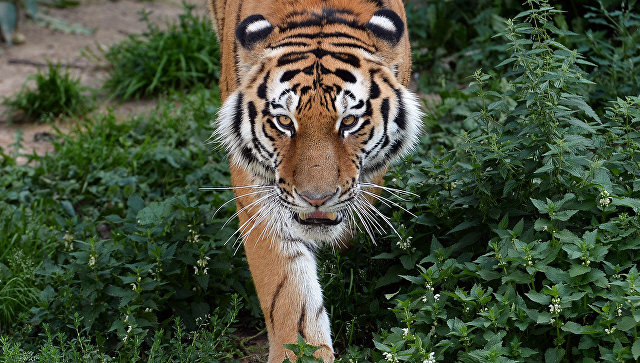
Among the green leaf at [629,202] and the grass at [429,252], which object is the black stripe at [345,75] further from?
the green leaf at [629,202]

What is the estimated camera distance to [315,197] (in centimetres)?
320

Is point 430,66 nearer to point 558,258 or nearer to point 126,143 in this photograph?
point 126,143

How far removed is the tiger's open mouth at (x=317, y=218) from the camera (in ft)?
11.2

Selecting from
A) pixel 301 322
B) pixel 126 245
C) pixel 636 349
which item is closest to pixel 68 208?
pixel 126 245

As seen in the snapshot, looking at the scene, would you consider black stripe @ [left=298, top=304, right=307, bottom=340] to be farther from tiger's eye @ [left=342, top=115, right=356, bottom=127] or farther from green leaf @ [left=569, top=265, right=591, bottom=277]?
green leaf @ [left=569, top=265, right=591, bottom=277]

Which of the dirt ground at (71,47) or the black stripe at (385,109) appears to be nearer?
the black stripe at (385,109)

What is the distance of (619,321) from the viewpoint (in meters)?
2.73

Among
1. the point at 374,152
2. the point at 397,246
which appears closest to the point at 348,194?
the point at 374,152

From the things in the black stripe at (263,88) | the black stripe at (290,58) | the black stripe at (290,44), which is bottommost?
the black stripe at (263,88)

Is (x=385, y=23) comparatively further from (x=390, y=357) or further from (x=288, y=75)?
(x=390, y=357)

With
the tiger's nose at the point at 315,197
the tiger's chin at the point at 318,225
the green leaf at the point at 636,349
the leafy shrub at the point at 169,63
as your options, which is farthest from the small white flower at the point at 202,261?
the leafy shrub at the point at 169,63

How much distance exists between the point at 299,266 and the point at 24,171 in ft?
8.46

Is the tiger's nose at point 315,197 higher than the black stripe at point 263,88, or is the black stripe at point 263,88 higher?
the black stripe at point 263,88

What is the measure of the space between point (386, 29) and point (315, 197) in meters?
0.87
